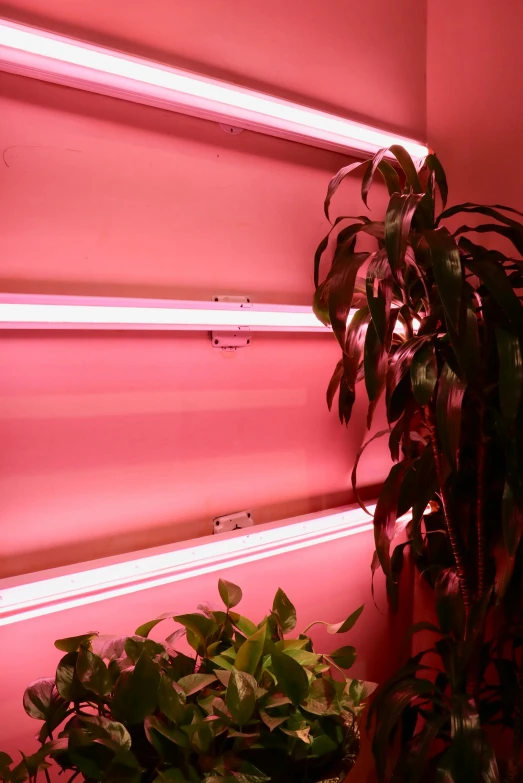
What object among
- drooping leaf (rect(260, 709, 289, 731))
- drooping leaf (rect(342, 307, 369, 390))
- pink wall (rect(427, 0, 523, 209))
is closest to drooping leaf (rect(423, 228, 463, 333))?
drooping leaf (rect(342, 307, 369, 390))

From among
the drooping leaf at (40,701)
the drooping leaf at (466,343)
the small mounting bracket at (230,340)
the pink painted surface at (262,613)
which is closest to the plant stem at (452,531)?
the drooping leaf at (466,343)

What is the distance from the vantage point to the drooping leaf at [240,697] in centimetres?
70

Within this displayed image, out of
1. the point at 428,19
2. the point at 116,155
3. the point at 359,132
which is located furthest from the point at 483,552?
the point at 428,19

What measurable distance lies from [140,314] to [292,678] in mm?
638

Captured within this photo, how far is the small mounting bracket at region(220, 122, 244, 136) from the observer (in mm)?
1290

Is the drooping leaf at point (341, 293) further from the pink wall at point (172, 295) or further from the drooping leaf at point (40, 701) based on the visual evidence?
the drooping leaf at point (40, 701)

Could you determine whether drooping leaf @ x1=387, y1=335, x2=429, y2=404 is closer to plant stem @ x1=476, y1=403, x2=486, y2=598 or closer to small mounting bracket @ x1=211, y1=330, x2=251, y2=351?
plant stem @ x1=476, y1=403, x2=486, y2=598

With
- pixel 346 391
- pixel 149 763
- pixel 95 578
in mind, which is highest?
pixel 346 391

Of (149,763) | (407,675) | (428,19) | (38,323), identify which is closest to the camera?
(149,763)

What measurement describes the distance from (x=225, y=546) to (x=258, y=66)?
3.48 ft

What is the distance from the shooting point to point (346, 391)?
1.31m

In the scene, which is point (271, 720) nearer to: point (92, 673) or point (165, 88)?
point (92, 673)

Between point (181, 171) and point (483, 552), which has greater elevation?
point (181, 171)

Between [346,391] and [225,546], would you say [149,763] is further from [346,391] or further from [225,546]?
[346,391]
